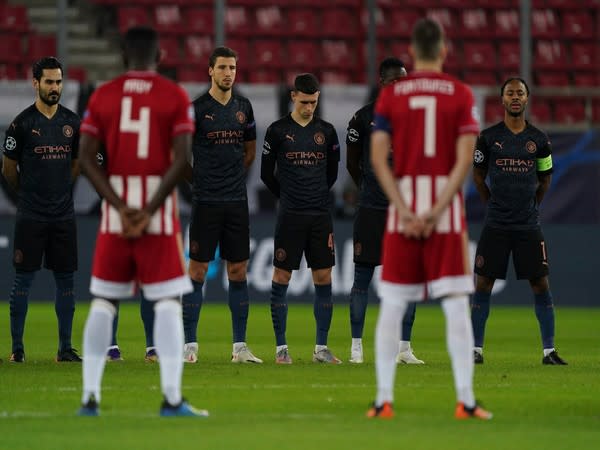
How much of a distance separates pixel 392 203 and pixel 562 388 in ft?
8.51

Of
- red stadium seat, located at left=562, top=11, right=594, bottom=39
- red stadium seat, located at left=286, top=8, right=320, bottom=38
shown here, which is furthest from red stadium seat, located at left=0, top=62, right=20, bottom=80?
red stadium seat, located at left=562, top=11, right=594, bottom=39

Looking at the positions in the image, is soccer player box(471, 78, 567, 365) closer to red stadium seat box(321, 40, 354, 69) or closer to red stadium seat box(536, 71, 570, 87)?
red stadium seat box(321, 40, 354, 69)

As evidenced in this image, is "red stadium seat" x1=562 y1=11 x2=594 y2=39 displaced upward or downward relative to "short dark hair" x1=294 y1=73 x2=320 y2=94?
upward

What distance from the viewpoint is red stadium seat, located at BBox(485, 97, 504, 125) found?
21.0m

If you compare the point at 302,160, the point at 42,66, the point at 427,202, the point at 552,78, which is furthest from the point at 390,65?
the point at 552,78

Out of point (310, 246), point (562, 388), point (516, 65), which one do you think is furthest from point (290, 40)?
point (562, 388)

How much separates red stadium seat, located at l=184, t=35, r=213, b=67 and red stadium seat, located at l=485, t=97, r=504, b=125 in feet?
15.0

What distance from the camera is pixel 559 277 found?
715 inches

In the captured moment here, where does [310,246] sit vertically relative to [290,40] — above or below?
below

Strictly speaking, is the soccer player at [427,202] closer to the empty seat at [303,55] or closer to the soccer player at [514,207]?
the soccer player at [514,207]

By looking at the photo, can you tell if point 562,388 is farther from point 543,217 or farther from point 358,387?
point 543,217

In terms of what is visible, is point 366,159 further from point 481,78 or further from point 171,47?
point 481,78

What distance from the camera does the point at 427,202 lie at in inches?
284

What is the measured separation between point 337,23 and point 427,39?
16.0 m
